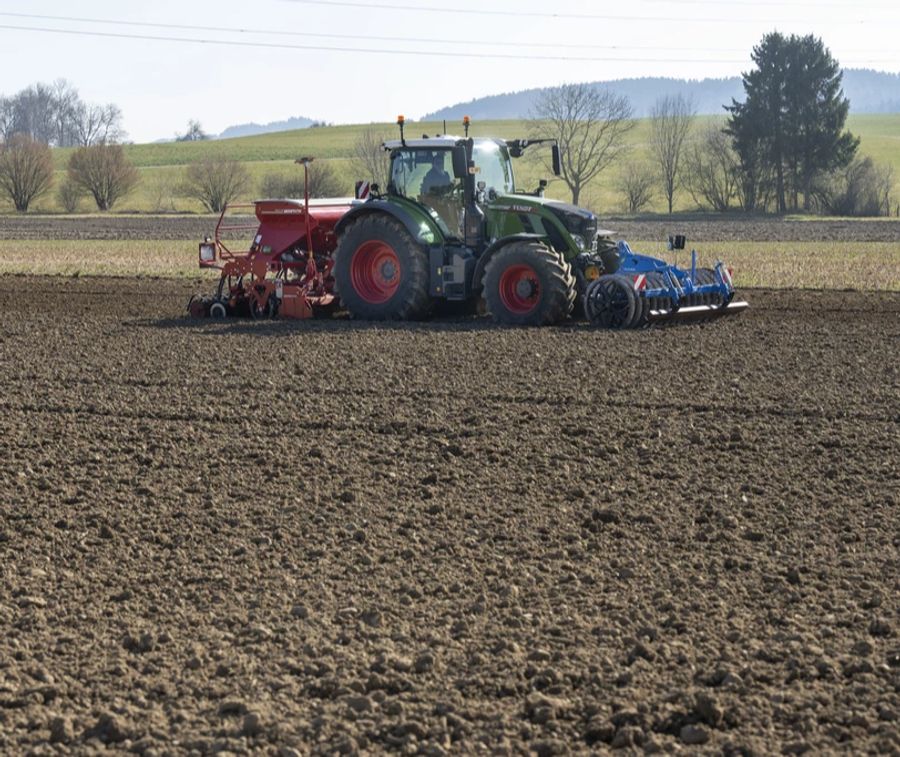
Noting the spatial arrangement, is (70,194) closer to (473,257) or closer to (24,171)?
(24,171)

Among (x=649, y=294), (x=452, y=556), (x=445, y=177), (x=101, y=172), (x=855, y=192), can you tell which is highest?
(x=101, y=172)

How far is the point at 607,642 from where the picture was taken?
17.6ft

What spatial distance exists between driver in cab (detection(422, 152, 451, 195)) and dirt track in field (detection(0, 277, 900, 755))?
3257 millimetres

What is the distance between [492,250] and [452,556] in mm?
8335

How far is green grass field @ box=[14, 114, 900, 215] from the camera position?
65.6 metres

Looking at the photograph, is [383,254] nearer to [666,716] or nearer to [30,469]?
[30,469]

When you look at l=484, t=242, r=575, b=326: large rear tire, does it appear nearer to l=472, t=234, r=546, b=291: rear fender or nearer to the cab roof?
l=472, t=234, r=546, b=291: rear fender

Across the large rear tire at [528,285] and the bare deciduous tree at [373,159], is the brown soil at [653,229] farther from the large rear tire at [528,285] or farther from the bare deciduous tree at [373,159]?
the large rear tire at [528,285]

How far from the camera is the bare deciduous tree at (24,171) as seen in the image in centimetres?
6406

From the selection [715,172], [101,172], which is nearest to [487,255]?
[715,172]

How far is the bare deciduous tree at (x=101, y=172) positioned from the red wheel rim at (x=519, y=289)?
53.0 m

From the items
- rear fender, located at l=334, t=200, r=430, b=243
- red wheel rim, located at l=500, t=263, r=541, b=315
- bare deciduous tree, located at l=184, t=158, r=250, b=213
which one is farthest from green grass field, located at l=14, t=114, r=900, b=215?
red wheel rim, located at l=500, t=263, r=541, b=315

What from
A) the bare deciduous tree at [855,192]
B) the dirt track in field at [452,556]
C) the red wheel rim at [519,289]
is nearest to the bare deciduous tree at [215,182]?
the bare deciduous tree at [855,192]

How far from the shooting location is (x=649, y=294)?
14250 millimetres
